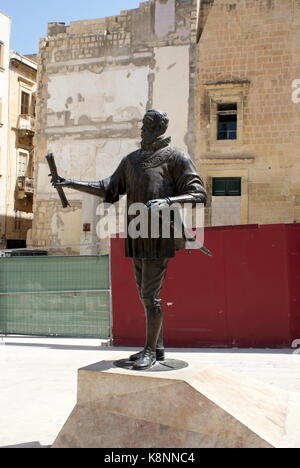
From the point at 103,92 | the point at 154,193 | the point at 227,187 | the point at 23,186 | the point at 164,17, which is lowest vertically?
the point at 154,193

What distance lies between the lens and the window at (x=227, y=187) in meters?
20.1

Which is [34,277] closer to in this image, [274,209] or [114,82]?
[274,209]

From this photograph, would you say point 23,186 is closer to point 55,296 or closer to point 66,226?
point 66,226

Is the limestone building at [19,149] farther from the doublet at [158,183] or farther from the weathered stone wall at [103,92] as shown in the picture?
the doublet at [158,183]

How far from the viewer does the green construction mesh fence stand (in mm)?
10336

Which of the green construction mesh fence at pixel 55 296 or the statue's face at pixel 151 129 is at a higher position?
the statue's face at pixel 151 129

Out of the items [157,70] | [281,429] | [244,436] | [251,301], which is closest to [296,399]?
[281,429]

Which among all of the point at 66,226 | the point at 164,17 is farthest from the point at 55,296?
the point at 164,17

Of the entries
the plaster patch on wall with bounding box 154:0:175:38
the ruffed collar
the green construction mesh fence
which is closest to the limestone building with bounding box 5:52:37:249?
the plaster patch on wall with bounding box 154:0:175:38

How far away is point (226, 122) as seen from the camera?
2062 centimetres

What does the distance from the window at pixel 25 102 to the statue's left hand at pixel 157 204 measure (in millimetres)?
27022

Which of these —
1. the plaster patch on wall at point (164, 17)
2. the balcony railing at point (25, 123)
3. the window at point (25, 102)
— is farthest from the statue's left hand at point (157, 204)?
the window at point (25, 102)

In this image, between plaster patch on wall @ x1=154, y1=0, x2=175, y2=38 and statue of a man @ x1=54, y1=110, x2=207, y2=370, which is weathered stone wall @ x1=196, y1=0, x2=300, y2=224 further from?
statue of a man @ x1=54, y1=110, x2=207, y2=370

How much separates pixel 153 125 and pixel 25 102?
26732 mm
